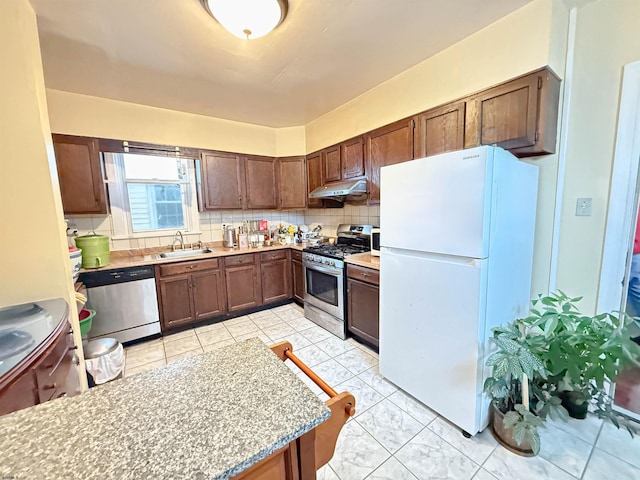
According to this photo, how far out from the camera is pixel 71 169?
102 inches

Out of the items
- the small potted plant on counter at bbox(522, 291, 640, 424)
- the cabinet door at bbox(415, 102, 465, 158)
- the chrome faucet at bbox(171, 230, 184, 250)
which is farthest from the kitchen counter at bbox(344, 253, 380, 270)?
the chrome faucet at bbox(171, 230, 184, 250)

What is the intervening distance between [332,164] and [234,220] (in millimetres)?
1596

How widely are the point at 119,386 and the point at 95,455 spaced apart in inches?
9.1

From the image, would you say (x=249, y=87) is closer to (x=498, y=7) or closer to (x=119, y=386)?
(x=498, y=7)

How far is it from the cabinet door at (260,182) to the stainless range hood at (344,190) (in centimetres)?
63

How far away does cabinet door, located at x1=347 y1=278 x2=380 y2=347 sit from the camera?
239 cm

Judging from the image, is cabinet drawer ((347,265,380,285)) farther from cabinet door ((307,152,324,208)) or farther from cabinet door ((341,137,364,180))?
cabinet door ((307,152,324,208))

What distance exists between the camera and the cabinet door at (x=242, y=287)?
3277 millimetres

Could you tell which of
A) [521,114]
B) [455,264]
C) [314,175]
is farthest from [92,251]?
[521,114]

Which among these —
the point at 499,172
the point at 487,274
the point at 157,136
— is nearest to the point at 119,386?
the point at 487,274

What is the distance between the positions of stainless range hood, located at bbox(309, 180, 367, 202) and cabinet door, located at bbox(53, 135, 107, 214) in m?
2.29

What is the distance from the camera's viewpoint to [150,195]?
3193 mm

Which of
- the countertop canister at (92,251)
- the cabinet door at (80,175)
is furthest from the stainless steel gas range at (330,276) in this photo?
the cabinet door at (80,175)

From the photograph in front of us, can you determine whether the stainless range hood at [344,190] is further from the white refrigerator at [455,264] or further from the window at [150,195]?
the window at [150,195]
